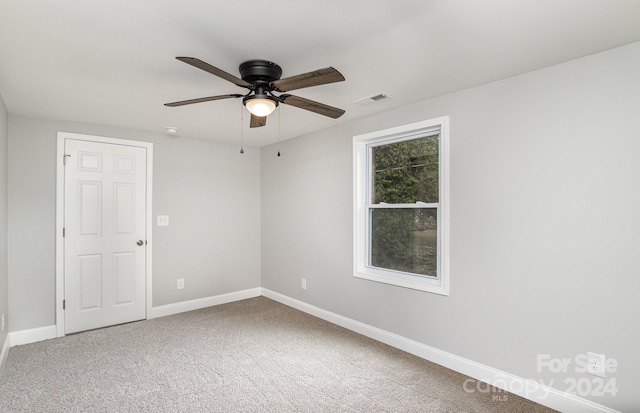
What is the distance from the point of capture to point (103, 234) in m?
3.76

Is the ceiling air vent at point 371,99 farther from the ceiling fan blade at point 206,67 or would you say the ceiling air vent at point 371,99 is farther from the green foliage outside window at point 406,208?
the ceiling fan blade at point 206,67

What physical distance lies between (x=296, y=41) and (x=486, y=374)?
2.72 m

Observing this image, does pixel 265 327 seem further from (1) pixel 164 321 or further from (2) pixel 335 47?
(2) pixel 335 47

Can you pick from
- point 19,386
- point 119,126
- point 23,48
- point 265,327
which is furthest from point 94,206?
point 265,327

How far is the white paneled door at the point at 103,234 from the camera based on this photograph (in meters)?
3.58

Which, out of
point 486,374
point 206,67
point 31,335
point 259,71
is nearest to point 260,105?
point 259,71

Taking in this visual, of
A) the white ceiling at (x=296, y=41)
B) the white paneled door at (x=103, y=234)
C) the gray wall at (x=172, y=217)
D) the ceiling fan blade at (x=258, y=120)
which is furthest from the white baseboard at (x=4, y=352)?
the ceiling fan blade at (x=258, y=120)

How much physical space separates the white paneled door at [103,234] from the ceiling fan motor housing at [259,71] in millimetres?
2523

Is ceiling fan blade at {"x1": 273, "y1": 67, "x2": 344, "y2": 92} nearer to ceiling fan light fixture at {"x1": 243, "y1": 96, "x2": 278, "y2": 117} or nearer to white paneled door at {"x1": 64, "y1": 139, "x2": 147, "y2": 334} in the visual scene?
ceiling fan light fixture at {"x1": 243, "y1": 96, "x2": 278, "y2": 117}

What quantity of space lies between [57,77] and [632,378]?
4295 millimetres

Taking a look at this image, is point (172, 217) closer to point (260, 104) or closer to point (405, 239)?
point (260, 104)

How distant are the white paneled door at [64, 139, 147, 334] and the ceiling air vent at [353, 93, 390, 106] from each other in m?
2.78

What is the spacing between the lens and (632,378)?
6.33ft

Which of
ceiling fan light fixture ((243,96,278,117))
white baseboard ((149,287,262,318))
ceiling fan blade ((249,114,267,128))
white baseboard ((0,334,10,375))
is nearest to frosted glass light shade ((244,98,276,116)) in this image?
ceiling fan light fixture ((243,96,278,117))
